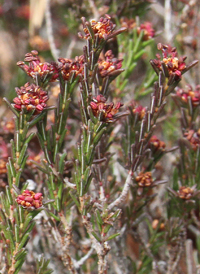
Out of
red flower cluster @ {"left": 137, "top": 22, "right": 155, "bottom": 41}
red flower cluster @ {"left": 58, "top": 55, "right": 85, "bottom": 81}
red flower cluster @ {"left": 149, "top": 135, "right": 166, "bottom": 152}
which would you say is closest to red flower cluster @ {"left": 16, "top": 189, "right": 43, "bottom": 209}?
red flower cluster @ {"left": 58, "top": 55, "right": 85, "bottom": 81}

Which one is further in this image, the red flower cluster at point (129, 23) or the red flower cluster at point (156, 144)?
the red flower cluster at point (129, 23)

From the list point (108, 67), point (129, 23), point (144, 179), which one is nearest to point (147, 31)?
point (129, 23)

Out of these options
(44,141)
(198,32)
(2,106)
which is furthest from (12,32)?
(44,141)

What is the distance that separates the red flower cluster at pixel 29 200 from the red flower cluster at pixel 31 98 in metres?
0.22

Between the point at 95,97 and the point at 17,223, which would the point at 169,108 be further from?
the point at 17,223

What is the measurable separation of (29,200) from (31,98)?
252 millimetres

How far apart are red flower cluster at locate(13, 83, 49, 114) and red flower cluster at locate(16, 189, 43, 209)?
215 millimetres

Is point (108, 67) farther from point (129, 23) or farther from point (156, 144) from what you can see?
point (129, 23)

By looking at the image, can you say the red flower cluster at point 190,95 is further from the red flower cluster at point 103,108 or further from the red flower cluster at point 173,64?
the red flower cluster at point 103,108

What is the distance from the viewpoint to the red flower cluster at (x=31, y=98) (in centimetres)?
76

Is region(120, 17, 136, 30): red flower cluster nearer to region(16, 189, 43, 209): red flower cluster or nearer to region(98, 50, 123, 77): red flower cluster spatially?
region(98, 50, 123, 77): red flower cluster

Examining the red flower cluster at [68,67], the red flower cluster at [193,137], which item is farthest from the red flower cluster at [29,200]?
the red flower cluster at [193,137]

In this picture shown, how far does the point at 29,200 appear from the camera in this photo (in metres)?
0.74

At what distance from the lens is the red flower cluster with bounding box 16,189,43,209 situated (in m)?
0.74
